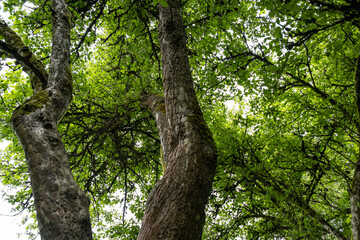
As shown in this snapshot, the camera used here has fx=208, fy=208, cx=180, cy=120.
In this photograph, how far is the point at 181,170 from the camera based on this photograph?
1.96 metres

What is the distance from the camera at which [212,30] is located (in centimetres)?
735

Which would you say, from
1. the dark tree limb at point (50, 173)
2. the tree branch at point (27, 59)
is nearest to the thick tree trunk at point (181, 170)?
the dark tree limb at point (50, 173)

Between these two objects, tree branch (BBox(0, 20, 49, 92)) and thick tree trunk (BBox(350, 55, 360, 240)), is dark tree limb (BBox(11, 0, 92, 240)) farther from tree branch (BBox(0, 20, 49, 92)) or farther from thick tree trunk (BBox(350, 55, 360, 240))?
thick tree trunk (BBox(350, 55, 360, 240))

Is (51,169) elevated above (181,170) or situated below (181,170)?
below

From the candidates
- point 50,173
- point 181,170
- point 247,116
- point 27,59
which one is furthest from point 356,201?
point 27,59

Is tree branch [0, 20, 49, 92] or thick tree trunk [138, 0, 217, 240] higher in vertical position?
tree branch [0, 20, 49, 92]

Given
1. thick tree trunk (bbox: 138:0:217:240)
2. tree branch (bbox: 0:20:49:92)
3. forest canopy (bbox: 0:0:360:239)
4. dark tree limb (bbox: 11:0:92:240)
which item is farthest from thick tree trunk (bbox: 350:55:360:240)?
tree branch (bbox: 0:20:49:92)

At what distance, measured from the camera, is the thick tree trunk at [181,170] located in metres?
1.69

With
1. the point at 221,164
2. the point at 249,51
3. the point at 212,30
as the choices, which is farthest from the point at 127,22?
the point at 221,164

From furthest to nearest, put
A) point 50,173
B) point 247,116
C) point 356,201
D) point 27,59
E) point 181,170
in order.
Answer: point 247,116, point 356,201, point 27,59, point 181,170, point 50,173

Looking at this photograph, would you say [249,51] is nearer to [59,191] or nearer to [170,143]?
[170,143]

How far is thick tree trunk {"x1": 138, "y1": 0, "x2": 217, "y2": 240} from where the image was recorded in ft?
A: 5.54

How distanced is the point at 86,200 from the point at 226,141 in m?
4.51

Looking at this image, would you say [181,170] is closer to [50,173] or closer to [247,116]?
[50,173]
